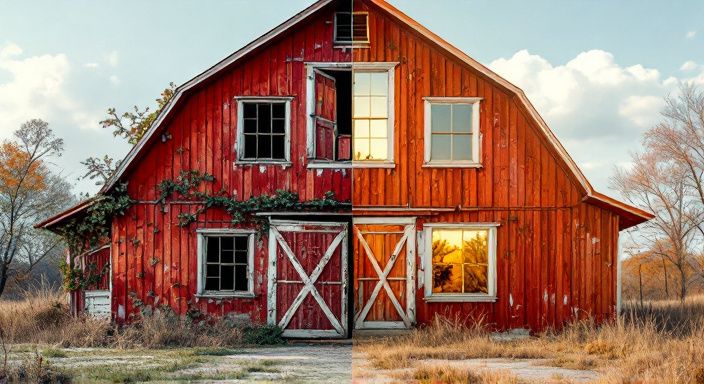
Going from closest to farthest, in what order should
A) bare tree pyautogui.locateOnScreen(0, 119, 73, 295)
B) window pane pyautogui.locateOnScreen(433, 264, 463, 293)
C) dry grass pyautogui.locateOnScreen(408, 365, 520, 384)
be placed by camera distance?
1. dry grass pyautogui.locateOnScreen(408, 365, 520, 384)
2. window pane pyautogui.locateOnScreen(433, 264, 463, 293)
3. bare tree pyautogui.locateOnScreen(0, 119, 73, 295)

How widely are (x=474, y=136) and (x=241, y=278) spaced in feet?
18.4

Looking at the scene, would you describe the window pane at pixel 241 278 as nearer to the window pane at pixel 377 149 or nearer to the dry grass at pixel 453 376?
the window pane at pixel 377 149

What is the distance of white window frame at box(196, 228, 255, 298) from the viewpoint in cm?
1459

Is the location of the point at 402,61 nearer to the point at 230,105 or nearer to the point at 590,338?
the point at 230,105

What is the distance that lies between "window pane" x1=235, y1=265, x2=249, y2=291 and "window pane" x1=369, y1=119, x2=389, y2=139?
Answer: 382cm

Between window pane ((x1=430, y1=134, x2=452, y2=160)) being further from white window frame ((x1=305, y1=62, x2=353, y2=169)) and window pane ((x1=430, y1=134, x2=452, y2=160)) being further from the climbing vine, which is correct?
the climbing vine

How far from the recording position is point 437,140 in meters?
14.9

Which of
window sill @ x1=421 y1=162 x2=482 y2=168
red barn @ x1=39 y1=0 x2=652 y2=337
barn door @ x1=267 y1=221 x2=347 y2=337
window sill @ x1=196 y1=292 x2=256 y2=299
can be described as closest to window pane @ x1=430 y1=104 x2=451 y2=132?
red barn @ x1=39 y1=0 x2=652 y2=337

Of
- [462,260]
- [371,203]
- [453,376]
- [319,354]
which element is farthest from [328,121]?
[453,376]

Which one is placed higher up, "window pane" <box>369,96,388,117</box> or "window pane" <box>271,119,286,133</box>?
"window pane" <box>369,96,388,117</box>

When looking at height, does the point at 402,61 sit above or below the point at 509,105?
above

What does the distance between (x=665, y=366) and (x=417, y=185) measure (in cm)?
664

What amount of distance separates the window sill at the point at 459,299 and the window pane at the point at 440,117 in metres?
3.41

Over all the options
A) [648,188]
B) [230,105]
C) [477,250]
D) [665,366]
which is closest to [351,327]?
[477,250]
